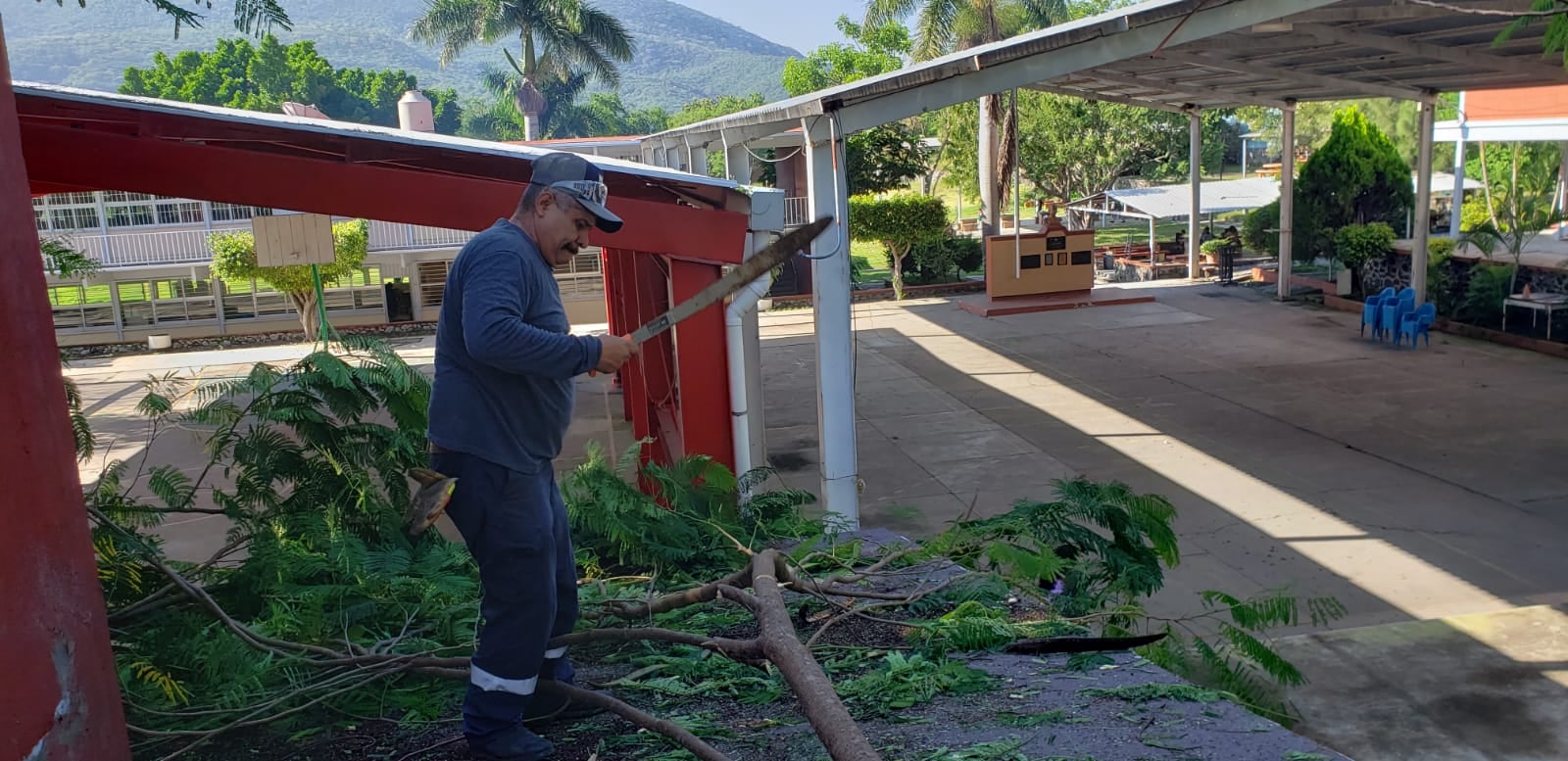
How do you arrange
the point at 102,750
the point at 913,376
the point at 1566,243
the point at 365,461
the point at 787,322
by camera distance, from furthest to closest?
the point at 787,322
the point at 1566,243
the point at 913,376
the point at 365,461
the point at 102,750

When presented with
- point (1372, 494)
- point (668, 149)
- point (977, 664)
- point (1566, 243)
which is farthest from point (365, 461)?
point (1566, 243)

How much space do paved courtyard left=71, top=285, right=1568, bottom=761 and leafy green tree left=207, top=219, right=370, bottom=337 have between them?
6.03 feet

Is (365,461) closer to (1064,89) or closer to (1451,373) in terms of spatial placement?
(1451,373)

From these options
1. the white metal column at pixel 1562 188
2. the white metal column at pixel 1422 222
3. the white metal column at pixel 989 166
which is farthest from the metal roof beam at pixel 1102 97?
the white metal column at pixel 1562 188

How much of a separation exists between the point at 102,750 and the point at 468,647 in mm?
1287

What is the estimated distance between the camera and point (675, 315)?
3697 mm

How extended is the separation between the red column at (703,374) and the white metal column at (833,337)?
686mm

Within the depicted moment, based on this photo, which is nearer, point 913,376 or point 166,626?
point 166,626

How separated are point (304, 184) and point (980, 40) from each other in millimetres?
24472

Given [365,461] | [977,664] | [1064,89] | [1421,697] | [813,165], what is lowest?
[1421,697]

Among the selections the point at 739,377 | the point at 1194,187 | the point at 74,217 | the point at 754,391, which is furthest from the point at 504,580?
the point at 74,217

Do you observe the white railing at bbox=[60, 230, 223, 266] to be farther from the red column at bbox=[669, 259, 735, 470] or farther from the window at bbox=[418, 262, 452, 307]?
the red column at bbox=[669, 259, 735, 470]

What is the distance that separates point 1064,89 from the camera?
19578 millimetres

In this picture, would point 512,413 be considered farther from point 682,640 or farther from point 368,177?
point 368,177
